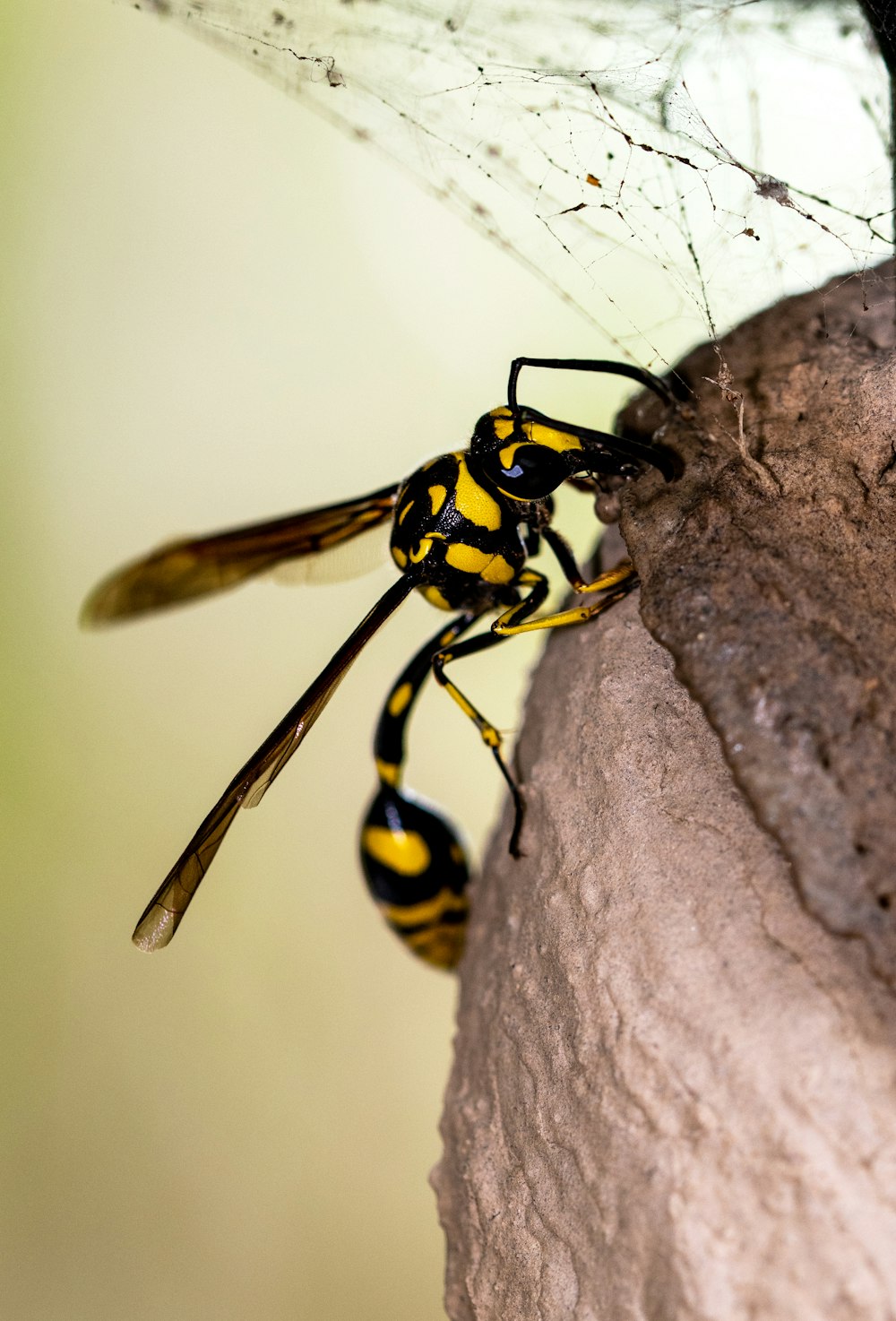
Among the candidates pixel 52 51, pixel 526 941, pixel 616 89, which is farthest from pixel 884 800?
pixel 52 51

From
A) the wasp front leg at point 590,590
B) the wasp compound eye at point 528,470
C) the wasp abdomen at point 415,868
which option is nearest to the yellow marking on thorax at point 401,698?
the wasp abdomen at point 415,868

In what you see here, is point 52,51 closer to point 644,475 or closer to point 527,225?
point 527,225

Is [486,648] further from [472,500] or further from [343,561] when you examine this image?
[343,561]

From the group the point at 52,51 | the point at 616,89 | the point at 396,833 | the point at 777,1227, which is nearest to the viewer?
the point at 777,1227

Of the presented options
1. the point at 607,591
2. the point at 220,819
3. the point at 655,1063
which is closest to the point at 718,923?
the point at 655,1063

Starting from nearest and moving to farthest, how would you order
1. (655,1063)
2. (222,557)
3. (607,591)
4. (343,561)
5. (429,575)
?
(655,1063) < (607,591) < (429,575) < (222,557) < (343,561)

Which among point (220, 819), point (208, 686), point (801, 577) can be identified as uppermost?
point (208, 686)
